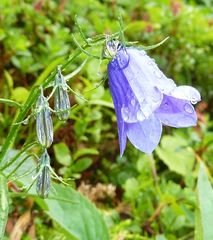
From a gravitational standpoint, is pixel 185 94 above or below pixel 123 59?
below

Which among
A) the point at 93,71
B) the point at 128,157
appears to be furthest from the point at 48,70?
the point at 128,157

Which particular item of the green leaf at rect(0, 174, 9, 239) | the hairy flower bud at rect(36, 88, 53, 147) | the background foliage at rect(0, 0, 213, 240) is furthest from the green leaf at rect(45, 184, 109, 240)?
the hairy flower bud at rect(36, 88, 53, 147)

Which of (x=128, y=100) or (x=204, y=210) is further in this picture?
(x=204, y=210)

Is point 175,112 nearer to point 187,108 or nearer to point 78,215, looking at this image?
point 187,108

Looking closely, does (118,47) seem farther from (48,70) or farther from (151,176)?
(151,176)

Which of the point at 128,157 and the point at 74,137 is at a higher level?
the point at 74,137

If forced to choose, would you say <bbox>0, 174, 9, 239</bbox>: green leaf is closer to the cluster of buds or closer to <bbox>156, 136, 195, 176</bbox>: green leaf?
the cluster of buds

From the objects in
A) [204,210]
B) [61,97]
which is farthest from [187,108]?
[204,210]
